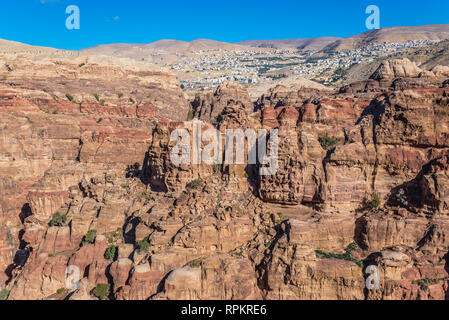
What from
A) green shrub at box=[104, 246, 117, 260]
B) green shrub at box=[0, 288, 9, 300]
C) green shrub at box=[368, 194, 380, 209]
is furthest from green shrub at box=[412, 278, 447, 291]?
green shrub at box=[0, 288, 9, 300]

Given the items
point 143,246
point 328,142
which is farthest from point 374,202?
point 143,246

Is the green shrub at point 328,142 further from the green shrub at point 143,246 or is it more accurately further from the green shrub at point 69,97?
the green shrub at point 69,97

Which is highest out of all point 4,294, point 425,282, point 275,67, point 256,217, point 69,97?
point 275,67

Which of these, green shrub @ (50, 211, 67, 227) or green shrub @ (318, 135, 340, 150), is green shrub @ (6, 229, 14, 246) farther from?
green shrub @ (318, 135, 340, 150)

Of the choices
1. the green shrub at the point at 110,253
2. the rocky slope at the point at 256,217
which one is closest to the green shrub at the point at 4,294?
the rocky slope at the point at 256,217

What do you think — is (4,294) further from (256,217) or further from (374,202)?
(374,202)

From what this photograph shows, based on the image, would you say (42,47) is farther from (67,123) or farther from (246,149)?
(246,149)
